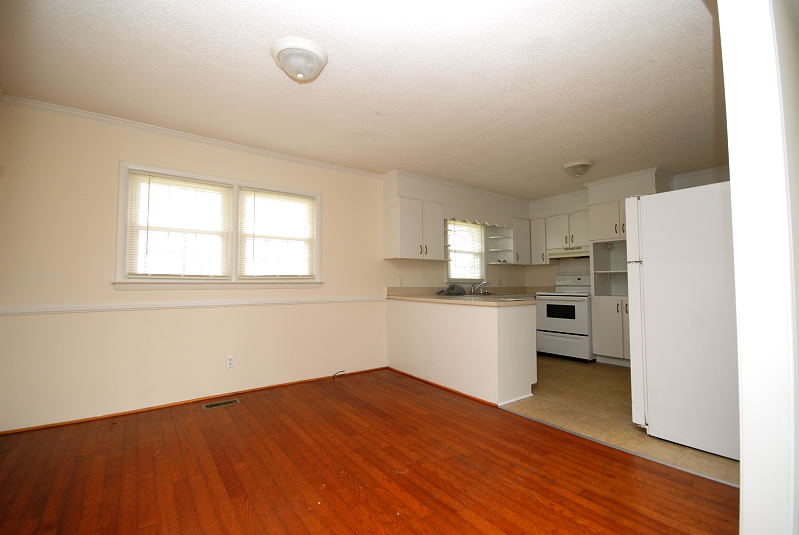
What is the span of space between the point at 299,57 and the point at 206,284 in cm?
234

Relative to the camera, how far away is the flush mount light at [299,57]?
2.07 m

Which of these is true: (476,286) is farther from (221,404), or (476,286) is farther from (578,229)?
(221,404)

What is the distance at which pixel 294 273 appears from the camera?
4.04 metres

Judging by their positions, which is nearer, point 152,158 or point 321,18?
point 321,18

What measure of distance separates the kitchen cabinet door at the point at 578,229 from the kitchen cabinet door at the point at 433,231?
2177 millimetres

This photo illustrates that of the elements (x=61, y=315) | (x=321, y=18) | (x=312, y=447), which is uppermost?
(x=321, y=18)

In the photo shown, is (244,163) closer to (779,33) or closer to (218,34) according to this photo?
(218,34)

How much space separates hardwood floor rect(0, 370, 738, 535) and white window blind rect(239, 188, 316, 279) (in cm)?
153

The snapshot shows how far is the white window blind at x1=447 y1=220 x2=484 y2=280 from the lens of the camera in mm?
5344

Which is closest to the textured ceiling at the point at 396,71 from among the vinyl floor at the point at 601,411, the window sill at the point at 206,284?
the window sill at the point at 206,284

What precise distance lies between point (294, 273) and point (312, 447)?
2.05m

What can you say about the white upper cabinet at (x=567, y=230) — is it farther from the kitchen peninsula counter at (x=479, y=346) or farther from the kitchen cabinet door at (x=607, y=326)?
the kitchen peninsula counter at (x=479, y=346)

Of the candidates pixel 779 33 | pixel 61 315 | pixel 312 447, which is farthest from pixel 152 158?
pixel 779 33

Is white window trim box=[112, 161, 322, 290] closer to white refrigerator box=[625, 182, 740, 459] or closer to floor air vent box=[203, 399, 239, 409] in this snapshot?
floor air vent box=[203, 399, 239, 409]
